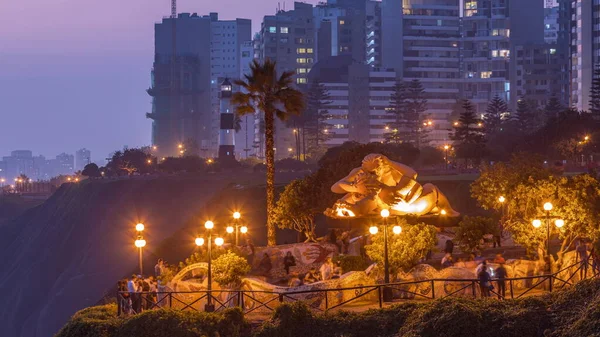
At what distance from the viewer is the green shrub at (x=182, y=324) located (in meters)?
21.3

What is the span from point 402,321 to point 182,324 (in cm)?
539

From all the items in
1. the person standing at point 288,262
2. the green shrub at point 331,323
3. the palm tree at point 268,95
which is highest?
the palm tree at point 268,95

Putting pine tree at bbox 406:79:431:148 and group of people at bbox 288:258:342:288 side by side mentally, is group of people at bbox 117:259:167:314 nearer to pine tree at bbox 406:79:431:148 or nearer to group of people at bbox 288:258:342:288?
group of people at bbox 288:258:342:288

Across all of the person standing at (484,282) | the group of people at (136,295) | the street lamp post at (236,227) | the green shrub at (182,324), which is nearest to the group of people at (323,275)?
the group of people at (136,295)

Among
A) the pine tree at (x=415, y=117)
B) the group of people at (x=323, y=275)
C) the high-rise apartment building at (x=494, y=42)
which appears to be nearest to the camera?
the group of people at (x=323, y=275)

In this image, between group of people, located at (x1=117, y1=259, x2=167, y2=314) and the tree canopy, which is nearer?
group of people, located at (x1=117, y1=259, x2=167, y2=314)

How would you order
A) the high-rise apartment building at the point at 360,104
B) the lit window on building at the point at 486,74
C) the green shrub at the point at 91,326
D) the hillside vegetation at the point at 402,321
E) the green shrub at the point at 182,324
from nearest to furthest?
1. the hillside vegetation at the point at 402,321
2. the green shrub at the point at 182,324
3. the green shrub at the point at 91,326
4. the high-rise apartment building at the point at 360,104
5. the lit window on building at the point at 486,74

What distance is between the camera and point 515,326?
701 inches

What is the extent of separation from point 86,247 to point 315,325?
85.4 metres

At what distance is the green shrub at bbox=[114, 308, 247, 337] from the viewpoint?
70.0ft

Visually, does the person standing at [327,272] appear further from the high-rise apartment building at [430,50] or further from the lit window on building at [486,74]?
the lit window on building at [486,74]

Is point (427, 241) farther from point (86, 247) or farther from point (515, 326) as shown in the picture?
point (86, 247)

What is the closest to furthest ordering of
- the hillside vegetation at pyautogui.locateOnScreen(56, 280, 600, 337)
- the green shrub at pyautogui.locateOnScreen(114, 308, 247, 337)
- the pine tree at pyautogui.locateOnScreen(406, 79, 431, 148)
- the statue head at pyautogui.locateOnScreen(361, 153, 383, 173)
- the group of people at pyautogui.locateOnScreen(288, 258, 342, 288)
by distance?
the hillside vegetation at pyautogui.locateOnScreen(56, 280, 600, 337)
the green shrub at pyautogui.locateOnScreen(114, 308, 247, 337)
the group of people at pyautogui.locateOnScreen(288, 258, 342, 288)
the statue head at pyautogui.locateOnScreen(361, 153, 383, 173)
the pine tree at pyautogui.locateOnScreen(406, 79, 431, 148)

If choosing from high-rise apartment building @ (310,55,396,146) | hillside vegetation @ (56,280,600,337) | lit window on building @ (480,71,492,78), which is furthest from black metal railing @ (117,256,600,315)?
lit window on building @ (480,71,492,78)
